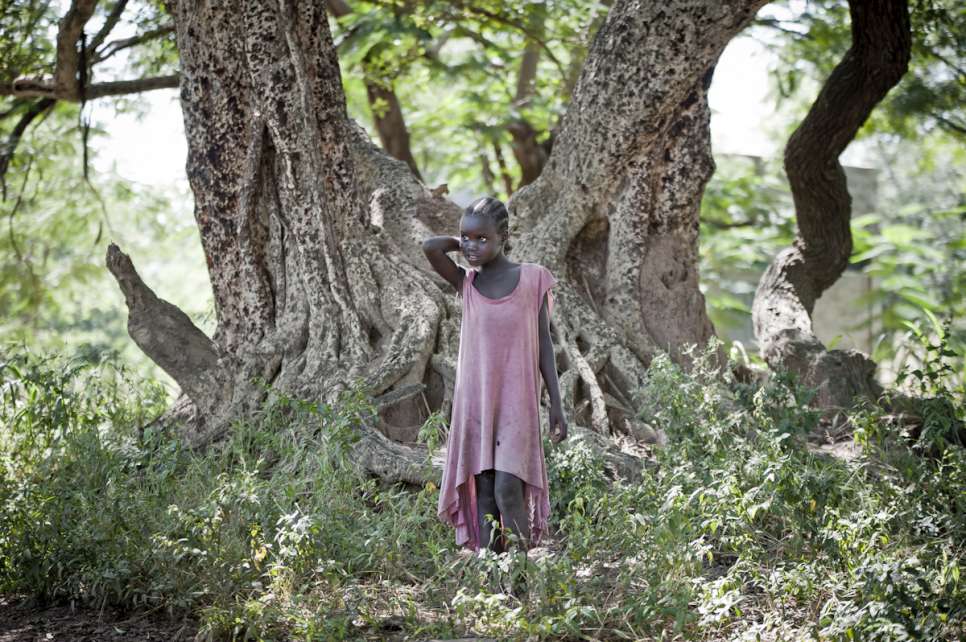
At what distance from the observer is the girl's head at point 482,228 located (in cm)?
426

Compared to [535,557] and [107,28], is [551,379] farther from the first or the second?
[107,28]

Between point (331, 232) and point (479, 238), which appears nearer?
point (479, 238)

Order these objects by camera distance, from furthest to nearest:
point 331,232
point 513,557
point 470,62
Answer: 1. point 470,62
2. point 331,232
3. point 513,557

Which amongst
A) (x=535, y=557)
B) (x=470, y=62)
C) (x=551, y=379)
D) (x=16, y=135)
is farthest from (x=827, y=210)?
(x=16, y=135)

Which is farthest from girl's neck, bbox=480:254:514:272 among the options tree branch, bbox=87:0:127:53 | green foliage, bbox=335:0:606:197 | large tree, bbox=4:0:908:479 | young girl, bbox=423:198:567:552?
green foliage, bbox=335:0:606:197

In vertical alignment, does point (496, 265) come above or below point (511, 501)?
above

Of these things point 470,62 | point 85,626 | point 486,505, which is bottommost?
point 85,626

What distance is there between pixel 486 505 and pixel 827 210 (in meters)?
6.08

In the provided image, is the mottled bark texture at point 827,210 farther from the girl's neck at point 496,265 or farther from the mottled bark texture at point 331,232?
the girl's neck at point 496,265

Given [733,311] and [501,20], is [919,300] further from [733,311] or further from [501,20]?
[501,20]

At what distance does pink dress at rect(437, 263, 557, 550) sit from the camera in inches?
168

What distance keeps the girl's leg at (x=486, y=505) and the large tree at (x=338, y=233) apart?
1.85 meters

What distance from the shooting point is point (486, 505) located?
4375mm

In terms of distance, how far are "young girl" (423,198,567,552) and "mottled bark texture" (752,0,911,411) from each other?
4.06 meters
